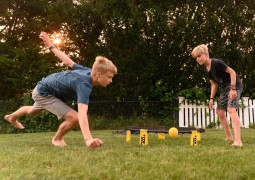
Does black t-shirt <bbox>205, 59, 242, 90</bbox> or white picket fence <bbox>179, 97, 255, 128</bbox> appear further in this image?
white picket fence <bbox>179, 97, 255, 128</bbox>

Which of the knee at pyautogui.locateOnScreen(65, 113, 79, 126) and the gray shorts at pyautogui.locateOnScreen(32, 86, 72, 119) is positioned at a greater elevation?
the gray shorts at pyautogui.locateOnScreen(32, 86, 72, 119)

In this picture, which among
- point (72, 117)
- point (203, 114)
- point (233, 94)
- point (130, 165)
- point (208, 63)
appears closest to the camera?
point (130, 165)

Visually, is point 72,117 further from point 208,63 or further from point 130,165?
point 208,63

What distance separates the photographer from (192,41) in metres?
11.5

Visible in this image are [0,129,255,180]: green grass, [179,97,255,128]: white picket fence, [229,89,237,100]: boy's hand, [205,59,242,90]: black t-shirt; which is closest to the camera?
[0,129,255,180]: green grass

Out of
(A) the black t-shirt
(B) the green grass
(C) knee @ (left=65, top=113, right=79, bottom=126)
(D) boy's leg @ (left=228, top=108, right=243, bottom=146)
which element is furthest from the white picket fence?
(B) the green grass

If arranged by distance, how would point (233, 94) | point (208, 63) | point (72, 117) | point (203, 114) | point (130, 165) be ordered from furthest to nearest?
point (203, 114), point (208, 63), point (233, 94), point (72, 117), point (130, 165)

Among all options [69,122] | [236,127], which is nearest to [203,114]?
[236,127]

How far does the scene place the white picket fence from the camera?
11.7 meters

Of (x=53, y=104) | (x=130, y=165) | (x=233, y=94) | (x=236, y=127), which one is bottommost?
(x=130, y=165)

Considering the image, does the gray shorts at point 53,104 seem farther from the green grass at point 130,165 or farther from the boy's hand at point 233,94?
the boy's hand at point 233,94

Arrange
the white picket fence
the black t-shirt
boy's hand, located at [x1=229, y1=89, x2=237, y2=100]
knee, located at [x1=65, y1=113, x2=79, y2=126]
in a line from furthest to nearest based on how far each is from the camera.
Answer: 1. the white picket fence
2. the black t-shirt
3. boy's hand, located at [x1=229, y1=89, x2=237, y2=100]
4. knee, located at [x1=65, y1=113, x2=79, y2=126]

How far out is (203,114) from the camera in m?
11.8

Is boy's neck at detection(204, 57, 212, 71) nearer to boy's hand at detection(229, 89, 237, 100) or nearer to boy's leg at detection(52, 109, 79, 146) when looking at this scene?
boy's hand at detection(229, 89, 237, 100)
